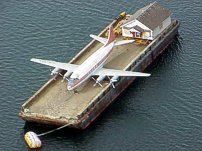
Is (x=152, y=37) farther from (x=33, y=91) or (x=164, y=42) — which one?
(x=33, y=91)

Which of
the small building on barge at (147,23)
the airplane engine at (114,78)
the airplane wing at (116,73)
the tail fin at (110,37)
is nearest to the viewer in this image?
the airplane engine at (114,78)

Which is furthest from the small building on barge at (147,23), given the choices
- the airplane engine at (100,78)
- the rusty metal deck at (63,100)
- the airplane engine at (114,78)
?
the airplane engine at (100,78)

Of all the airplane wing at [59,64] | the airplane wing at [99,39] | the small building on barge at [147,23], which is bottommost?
the airplane wing at [59,64]

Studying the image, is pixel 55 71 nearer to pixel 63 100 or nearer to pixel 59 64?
pixel 59 64

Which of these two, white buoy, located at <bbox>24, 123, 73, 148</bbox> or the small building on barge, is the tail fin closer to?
the small building on barge

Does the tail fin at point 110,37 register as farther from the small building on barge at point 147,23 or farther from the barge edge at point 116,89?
the barge edge at point 116,89

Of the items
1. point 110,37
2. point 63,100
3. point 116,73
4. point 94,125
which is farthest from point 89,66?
point 94,125
